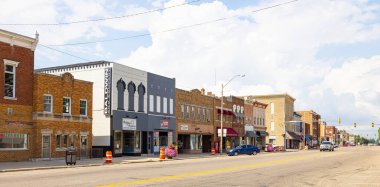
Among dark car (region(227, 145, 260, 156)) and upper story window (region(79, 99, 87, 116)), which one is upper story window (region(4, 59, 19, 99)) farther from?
dark car (region(227, 145, 260, 156))

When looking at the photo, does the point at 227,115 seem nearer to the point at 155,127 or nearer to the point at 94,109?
the point at 155,127

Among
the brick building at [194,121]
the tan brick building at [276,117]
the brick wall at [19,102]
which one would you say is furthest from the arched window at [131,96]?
the tan brick building at [276,117]

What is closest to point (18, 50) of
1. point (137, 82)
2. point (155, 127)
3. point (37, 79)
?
point (37, 79)

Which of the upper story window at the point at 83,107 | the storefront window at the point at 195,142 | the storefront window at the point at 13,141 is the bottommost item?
the storefront window at the point at 195,142

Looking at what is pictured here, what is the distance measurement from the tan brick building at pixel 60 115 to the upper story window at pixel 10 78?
80.1 inches

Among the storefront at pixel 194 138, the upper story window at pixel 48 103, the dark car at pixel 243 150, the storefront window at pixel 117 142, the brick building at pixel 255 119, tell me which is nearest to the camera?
the upper story window at pixel 48 103

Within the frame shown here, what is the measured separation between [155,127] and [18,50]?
20.7 meters

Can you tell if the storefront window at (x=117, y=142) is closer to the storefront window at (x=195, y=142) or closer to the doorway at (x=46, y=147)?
the doorway at (x=46, y=147)

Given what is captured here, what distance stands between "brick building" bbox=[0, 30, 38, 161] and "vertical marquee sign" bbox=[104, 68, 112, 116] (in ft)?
32.0

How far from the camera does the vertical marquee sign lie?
45625mm

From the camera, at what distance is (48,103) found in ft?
126

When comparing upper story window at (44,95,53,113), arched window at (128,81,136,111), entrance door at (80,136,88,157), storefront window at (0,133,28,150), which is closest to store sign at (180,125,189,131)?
arched window at (128,81,136,111)

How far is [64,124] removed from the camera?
3941 cm

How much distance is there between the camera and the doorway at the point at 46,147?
37.3m
